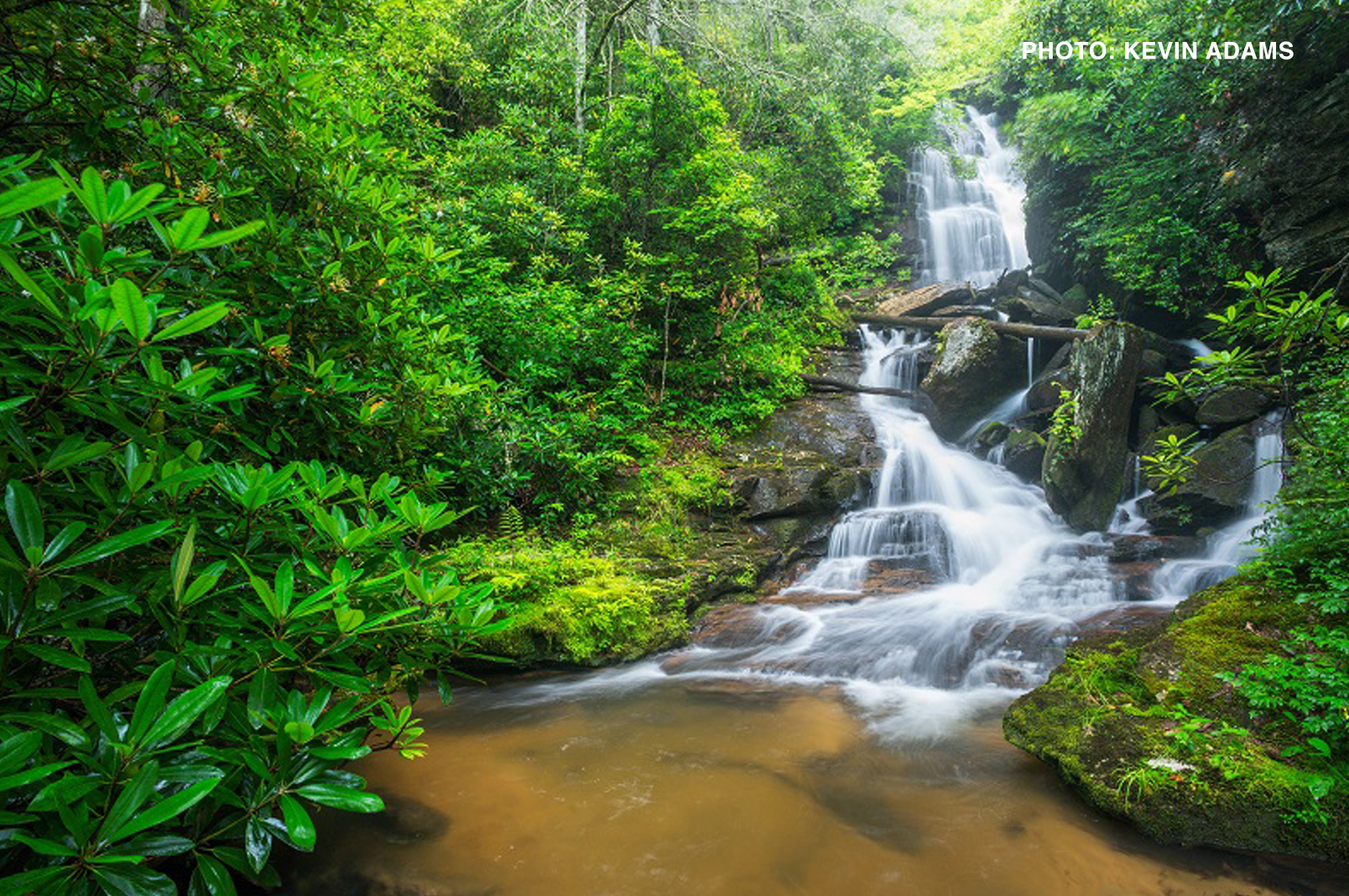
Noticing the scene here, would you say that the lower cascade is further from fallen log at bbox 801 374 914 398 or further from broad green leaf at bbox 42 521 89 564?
broad green leaf at bbox 42 521 89 564

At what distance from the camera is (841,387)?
37.9ft

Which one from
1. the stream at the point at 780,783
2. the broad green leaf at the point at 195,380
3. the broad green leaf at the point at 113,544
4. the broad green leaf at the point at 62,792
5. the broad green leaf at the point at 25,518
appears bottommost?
the stream at the point at 780,783

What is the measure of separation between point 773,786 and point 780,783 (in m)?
0.06

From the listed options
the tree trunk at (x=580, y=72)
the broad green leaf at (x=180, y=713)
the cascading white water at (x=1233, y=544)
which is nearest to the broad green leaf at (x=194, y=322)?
the broad green leaf at (x=180, y=713)

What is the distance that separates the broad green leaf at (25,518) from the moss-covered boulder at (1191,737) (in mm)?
4146

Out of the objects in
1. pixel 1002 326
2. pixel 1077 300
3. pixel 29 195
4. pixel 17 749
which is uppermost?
pixel 1077 300

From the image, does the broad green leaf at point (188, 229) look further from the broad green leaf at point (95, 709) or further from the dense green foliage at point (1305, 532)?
the dense green foliage at point (1305, 532)

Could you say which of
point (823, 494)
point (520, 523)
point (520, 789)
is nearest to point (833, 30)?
point (823, 494)

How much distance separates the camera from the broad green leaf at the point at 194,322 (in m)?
1.26

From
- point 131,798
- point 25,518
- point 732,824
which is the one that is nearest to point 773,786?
point 732,824

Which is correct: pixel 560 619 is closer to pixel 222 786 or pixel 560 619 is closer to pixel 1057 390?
pixel 222 786

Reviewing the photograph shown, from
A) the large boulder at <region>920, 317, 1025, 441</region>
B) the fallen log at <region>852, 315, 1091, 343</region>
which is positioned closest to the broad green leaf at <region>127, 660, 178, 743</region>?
the large boulder at <region>920, 317, 1025, 441</region>

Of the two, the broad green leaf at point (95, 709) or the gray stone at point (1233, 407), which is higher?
the gray stone at point (1233, 407)

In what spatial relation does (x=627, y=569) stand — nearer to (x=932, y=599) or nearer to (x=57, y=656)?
(x=932, y=599)
